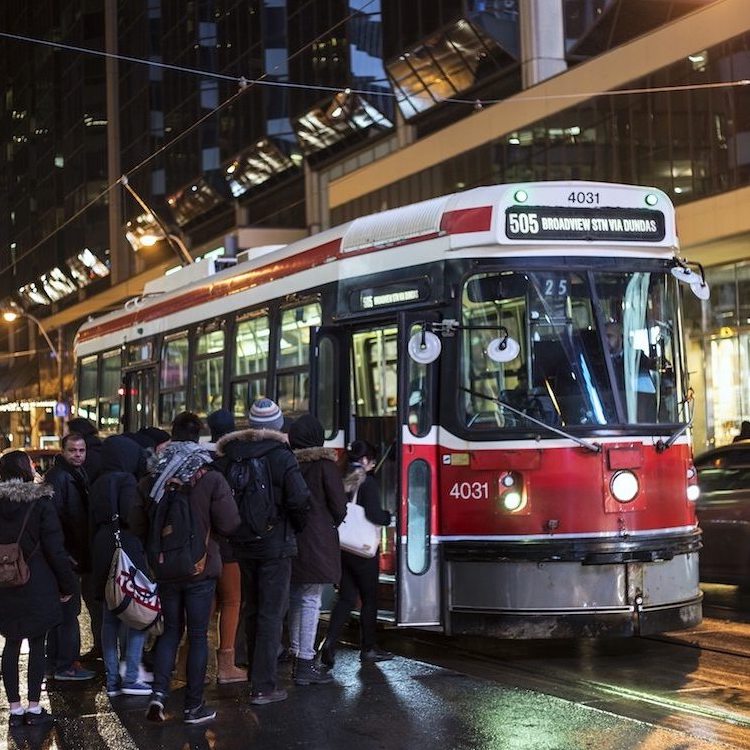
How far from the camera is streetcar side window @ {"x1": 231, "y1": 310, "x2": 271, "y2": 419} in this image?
12.0 metres

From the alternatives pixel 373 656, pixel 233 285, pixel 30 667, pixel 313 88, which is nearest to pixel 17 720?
pixel 30 667

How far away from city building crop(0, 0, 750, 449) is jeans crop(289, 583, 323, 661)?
9612mm

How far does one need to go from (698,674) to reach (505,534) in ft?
5.21

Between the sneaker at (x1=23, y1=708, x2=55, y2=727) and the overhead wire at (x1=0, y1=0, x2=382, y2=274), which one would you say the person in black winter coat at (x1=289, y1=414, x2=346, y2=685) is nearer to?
the sneaker at (x1=23, y1=708, x2=55, y2=727)

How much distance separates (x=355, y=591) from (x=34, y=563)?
2.50 meters

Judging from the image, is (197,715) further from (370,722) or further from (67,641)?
(67,641)

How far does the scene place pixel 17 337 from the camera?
89.8 metres

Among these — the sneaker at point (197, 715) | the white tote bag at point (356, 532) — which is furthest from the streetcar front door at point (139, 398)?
the sneaker at point (197, 715)

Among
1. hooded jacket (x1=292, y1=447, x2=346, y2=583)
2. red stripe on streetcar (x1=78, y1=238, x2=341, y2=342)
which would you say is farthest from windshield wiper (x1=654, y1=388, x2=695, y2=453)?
red stripe on streetcar (x1=78, y1=238, x2=341, y2=342)

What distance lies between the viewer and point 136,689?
8.43m

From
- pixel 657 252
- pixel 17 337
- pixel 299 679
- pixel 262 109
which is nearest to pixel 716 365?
pixel 657 252

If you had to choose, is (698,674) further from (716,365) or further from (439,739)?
(716,365)

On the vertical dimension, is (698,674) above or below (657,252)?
below

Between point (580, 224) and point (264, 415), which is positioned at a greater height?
point (580, 224)
